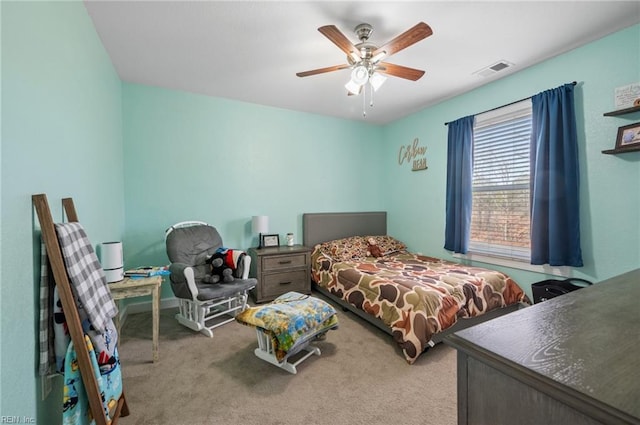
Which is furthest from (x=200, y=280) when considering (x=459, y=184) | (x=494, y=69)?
(x=494, y=69)

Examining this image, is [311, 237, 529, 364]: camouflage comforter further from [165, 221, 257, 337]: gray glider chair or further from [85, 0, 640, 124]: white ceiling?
[85, 0, 640, 124]: white ceiling

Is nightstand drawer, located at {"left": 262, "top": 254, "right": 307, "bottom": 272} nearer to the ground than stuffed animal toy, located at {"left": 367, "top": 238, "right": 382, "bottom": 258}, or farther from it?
nearer to the ground

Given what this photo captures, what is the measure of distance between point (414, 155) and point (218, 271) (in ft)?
10.5

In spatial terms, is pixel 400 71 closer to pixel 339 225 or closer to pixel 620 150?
pixel 620 150

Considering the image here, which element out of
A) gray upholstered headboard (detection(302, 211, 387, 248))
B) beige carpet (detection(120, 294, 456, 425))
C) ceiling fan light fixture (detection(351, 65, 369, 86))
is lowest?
beige carpet (detection(120, 294, 456, 425))

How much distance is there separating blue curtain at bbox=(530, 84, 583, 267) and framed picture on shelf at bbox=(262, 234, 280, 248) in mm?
2906

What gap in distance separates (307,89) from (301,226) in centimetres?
189

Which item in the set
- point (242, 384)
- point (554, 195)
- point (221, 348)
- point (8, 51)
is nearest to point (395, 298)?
point (242, 384)

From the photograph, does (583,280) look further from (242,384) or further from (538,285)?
(242,384)

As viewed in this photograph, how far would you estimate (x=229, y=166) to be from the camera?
356 centimetres

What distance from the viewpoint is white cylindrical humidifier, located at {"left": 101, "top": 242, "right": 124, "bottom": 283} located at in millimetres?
2020

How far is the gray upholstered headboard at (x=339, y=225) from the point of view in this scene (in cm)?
406

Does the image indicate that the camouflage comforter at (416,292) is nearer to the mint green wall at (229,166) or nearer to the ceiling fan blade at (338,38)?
the mint green wall at (229,166)

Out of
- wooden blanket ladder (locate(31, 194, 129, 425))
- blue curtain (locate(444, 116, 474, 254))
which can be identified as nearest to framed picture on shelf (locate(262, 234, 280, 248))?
blue curtain (locate(444, 116, 474, 254))
